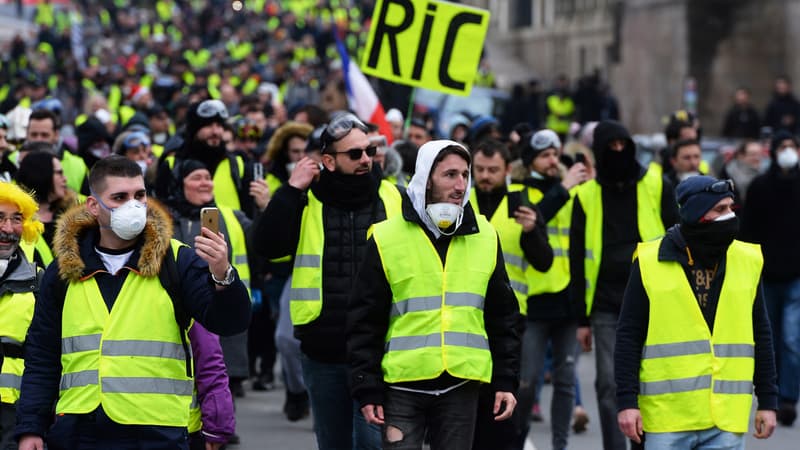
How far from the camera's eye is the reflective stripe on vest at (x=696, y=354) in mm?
6805

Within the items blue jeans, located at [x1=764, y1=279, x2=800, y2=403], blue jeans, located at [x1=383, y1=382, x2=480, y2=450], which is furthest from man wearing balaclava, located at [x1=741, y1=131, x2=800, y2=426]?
blue jeans, located at [x1=383, y1=382, x2=480, y2=450]

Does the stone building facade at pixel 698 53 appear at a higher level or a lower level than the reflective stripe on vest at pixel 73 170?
higher

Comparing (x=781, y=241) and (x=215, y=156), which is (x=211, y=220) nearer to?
(x=215, y=156)

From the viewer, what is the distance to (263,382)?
13.0 metres

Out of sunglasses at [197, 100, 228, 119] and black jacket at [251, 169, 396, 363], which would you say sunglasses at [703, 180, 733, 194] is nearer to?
black jacket at [251, 169, 396, 363]

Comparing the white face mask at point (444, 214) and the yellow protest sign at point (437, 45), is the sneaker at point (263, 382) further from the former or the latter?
Result: the white face mask at point (444, 214)

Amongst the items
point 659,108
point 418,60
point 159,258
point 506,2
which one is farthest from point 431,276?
point 506,2

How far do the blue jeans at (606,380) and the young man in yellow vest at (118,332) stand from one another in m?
3.45

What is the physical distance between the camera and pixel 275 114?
1831cm

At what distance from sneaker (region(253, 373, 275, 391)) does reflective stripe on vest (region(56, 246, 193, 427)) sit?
23.1 ft

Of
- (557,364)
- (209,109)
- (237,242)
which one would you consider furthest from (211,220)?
(209,109)

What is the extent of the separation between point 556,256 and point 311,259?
308 cm

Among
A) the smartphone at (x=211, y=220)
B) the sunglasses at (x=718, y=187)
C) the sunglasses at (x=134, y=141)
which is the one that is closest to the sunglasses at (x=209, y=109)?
the sunglasses at (x=134, y=141)

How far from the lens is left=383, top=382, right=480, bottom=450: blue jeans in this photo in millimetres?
6344
